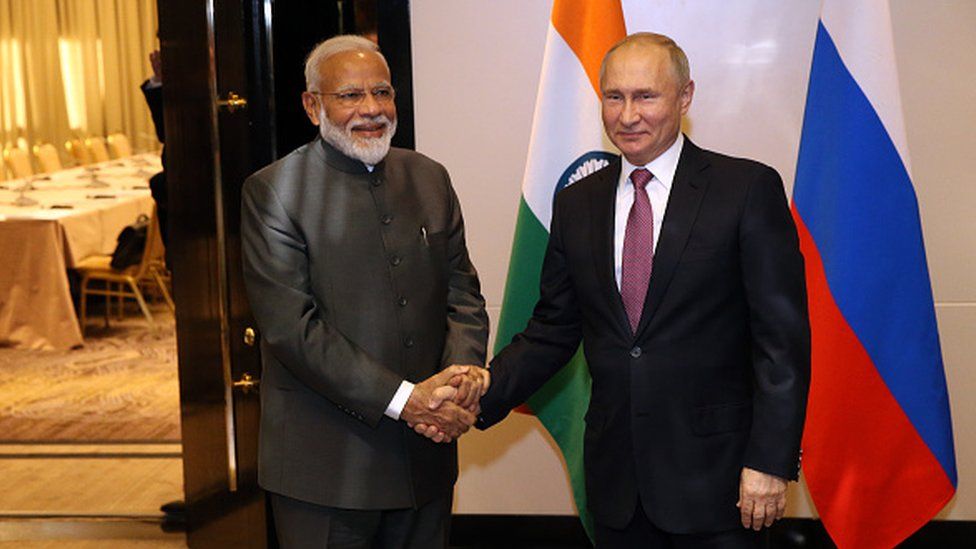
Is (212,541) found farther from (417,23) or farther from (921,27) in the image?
(921,27)

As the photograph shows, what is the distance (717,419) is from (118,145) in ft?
35.2

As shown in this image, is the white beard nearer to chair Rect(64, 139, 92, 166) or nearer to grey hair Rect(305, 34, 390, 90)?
grey hair Rect(305, 34, 390, 90)

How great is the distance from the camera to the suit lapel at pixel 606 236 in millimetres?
2510

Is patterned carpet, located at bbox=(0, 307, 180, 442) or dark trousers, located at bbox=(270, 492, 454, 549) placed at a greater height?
dark trousers, located at bbox=(270, 492, 454, 549)

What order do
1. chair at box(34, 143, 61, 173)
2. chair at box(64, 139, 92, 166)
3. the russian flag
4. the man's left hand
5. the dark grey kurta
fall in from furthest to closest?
1. chair at box(64, 139, 92, 166)
2. chair at box(34, 143, 61, 173)
3. the russian flag
4. the dark grey kurta
5. the man's left hand

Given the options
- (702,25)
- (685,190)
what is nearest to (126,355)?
(702,25)

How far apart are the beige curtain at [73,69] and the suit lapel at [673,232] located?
404 inches

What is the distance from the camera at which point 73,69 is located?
12.3m

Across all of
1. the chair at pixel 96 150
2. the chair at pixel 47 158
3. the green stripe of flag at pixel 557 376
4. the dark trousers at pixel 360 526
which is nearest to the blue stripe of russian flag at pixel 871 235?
the green stripe of flag at pixel 557 376

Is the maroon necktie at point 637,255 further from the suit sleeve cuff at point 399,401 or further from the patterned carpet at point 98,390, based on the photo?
the patterned carpet at point 98,390

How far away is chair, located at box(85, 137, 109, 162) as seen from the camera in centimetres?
1178

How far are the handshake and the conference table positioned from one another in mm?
5493

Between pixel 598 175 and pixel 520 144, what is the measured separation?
150 centimetres

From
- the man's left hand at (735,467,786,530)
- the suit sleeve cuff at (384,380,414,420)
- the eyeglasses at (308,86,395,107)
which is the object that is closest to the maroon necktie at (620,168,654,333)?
the man's left hand at (735,467,786,530)
